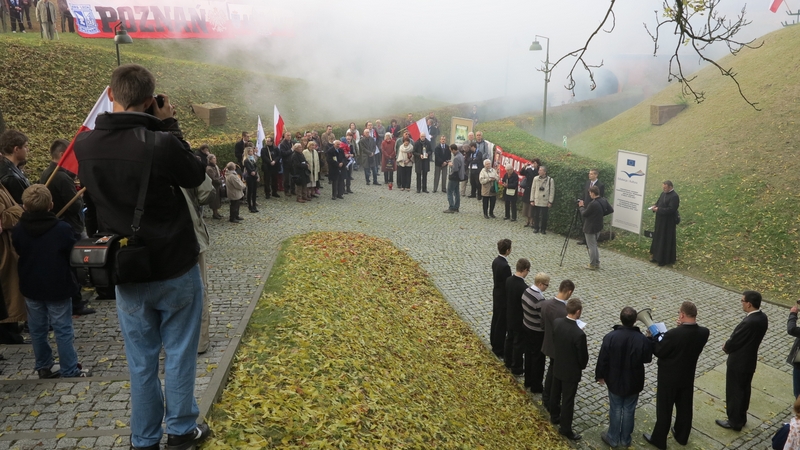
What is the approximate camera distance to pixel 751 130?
2105cm

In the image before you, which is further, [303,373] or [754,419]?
[754,419]

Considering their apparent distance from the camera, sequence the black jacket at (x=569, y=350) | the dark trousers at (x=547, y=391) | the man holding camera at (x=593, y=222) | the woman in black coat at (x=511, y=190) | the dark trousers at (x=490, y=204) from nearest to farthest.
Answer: the black jacket at (x=569, y=350)
the dark trousers at (x=547, y=391)
the man holding camera at (x=593, y=222)
the woman in black coat at (x=511, y=190)
the dark trousers at (x=490, y=204)

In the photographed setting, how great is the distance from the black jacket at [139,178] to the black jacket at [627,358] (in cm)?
558

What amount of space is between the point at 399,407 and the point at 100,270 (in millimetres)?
3841

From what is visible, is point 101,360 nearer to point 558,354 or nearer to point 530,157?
point 558,354

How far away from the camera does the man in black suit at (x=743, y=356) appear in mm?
7691

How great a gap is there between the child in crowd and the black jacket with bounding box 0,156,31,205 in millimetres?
1854

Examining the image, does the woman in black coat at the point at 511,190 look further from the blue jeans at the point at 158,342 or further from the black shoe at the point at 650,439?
the blue jeans at the point at 158,342

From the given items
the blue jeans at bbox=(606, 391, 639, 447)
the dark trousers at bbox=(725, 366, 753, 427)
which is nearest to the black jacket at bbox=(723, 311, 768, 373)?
the dark trousers at bbox=(725, 366, 753, 427)

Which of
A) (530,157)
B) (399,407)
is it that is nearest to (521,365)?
(399,407)

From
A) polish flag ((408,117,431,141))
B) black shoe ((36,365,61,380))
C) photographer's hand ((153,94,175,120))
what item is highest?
photographer's hand ((153,94,175,120))

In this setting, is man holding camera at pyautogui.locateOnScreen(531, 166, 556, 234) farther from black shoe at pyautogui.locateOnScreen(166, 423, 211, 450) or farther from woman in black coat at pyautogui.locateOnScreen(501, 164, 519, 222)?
black shoe at pyautogui.locateOnScreen(166, 423, 211, 450)

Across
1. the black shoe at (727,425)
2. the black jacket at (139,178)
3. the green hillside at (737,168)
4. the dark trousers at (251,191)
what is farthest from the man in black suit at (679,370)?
the dark trousers at (251,191)

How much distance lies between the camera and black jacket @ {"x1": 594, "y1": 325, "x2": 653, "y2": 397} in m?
7.24
